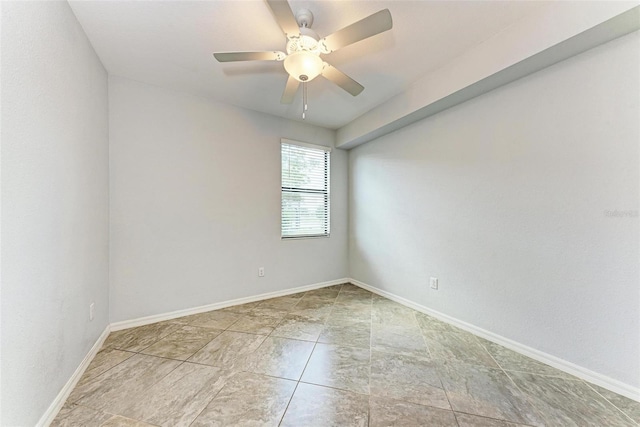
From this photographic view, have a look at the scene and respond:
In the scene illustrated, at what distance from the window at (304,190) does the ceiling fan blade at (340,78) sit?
5.25ft

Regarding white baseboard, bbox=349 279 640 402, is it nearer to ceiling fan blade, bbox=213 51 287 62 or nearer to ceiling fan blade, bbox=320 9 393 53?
ceiling fan blade, bbox=320 9 393 53

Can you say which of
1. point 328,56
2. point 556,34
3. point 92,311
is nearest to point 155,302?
point 92,311

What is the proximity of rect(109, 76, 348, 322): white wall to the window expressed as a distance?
152 millimetres

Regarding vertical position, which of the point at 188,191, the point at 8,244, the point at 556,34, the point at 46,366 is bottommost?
the point at 46,366

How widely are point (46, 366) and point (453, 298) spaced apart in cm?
306

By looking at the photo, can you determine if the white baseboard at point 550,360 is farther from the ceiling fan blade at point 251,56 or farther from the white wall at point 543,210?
the ceiling fan blade at point 251,56

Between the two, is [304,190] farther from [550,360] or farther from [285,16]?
[550,360]

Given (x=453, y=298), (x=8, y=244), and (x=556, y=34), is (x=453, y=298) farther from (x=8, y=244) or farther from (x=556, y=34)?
(x=8, y=244)

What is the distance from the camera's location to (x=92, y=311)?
1939mm

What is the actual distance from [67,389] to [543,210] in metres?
3.45

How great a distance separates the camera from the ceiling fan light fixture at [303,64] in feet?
5.18

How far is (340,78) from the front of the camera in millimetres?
1839

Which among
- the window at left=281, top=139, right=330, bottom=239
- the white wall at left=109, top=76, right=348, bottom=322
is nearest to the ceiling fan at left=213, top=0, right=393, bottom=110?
the white wall at left=109, top=76, right=348, bottom=322

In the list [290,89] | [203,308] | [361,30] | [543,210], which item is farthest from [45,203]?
[543,210]
